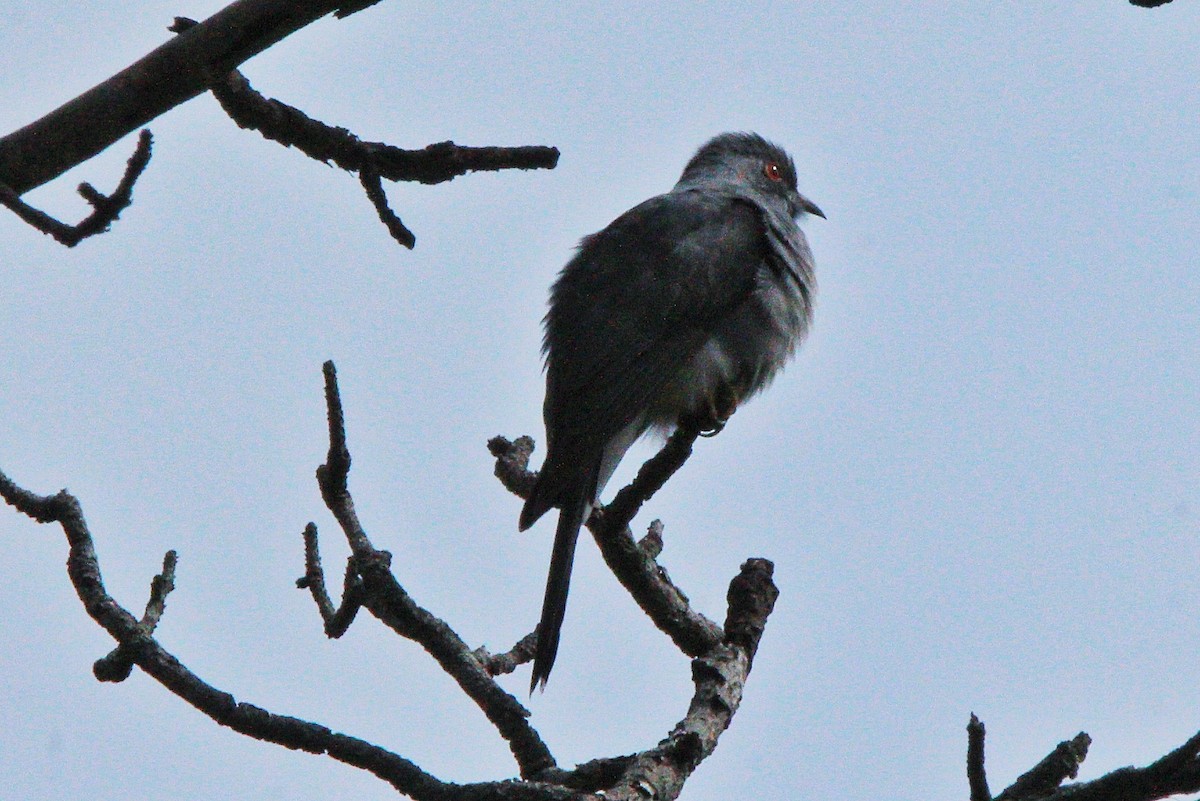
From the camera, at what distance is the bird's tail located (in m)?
4.15

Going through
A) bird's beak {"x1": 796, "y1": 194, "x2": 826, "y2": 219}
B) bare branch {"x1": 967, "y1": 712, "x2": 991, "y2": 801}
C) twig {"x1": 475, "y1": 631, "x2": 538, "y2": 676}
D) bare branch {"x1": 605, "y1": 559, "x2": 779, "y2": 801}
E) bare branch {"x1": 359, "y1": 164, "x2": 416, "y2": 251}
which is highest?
bird's beak {"x1": 796, "y1": 194, "x2": 826, "y2": 219}

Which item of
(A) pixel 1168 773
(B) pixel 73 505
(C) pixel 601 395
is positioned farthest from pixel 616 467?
Result: (A) pixel 1168 773

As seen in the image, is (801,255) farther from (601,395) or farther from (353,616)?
(353,616)

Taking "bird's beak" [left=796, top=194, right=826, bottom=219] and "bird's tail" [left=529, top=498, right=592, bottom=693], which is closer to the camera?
"bird's tail" [left=529, top=498, right=592, bottom=693]

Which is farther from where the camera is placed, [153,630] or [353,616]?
[353,616]

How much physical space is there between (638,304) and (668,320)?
16cm

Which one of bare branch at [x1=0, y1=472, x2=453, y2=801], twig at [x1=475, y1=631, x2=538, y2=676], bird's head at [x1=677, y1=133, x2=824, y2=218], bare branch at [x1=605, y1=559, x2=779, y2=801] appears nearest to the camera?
bare branch at [x1=0, y1=472, x2=453, y2=801]

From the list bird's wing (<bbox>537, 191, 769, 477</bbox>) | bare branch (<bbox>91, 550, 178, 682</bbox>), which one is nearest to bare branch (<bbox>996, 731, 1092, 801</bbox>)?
bare branch (<bbox>91, 550, 178, 682</bbox>)

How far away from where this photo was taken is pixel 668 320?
606cm

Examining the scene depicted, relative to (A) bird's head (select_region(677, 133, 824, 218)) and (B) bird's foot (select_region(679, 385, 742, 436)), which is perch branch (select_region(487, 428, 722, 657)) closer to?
(B) bird's foot (select_region(679, 385, 742, 436))

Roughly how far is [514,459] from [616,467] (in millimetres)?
820

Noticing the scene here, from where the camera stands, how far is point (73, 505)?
3.29 metres

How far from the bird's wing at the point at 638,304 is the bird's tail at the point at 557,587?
52 centimetres

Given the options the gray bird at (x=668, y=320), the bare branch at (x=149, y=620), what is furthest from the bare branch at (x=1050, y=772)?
the gray bird at (x=668, y=320)
